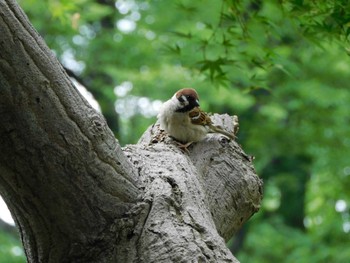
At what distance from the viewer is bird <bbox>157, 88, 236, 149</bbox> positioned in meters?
3.63

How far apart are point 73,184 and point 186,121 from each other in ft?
6.11

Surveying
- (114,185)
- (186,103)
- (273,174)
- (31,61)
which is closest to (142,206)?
(114,185)

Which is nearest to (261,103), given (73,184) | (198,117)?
(198,117)

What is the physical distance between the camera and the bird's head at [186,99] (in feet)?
13.8

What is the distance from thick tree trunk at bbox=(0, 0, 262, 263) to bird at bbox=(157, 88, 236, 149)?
0.93 meters

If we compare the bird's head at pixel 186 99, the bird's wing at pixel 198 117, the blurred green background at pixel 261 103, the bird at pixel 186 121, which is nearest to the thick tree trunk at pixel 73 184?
the bird at pixel 186 121

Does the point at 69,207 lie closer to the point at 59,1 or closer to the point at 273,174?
the point at 59,1

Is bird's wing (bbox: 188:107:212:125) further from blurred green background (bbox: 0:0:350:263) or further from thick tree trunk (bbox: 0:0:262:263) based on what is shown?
blurred green background (bbox: 0:0:350:263)

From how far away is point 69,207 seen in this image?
224 cm

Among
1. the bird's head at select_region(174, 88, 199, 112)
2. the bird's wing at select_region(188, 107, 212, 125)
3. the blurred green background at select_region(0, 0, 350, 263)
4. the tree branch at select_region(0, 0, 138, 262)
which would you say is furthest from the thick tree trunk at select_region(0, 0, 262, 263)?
the blurred green background at select_region(0, 0, 350, 263)

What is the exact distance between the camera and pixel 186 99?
421 cm

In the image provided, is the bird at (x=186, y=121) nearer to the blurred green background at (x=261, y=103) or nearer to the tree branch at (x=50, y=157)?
the tree branch at (x=50, y=157)

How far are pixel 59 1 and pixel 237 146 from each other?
218 centimetres

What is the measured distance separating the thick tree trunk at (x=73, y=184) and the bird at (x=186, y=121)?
93cm
